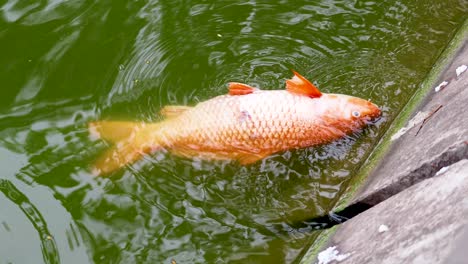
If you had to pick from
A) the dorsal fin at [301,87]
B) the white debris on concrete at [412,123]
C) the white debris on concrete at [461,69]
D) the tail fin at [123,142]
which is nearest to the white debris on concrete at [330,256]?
the white debris on concrete at [412,123]

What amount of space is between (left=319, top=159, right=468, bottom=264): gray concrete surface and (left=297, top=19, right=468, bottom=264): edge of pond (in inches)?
10.5

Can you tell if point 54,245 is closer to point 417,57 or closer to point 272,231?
point 272,231

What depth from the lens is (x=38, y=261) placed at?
12.5 ft

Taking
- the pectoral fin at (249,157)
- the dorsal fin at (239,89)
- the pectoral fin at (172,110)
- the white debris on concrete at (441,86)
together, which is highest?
the dorsal fin at (239,89)

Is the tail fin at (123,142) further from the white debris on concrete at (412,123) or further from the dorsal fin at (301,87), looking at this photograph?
the white debris on concrete at (412,123)

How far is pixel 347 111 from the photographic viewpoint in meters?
4.20

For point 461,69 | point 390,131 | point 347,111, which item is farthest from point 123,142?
point 461,69

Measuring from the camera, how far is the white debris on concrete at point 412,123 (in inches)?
154

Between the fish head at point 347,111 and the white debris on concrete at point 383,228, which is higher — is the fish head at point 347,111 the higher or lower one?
the lower one

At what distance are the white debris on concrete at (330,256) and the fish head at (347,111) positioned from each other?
103 centimetres

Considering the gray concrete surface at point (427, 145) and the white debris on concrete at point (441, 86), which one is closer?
the gray concrete surface at point (427, 145)

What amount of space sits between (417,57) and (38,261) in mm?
3129

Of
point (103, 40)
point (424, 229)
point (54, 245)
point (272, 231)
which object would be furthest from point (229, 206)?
point (103, 40)

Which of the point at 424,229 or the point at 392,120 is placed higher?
the point at 424,229
